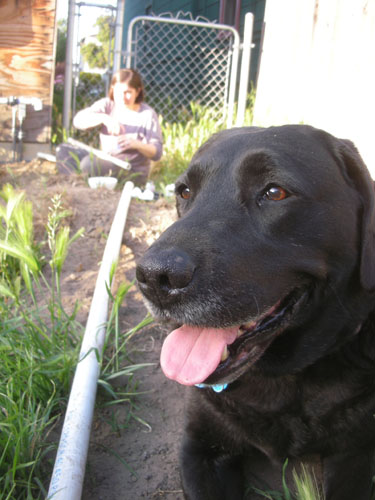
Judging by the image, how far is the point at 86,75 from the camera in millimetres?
9375

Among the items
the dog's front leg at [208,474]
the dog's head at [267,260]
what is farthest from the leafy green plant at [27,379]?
the dog's head at [267,260]

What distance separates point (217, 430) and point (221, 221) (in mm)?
860

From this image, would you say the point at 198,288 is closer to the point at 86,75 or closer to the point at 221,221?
the point at 221,221

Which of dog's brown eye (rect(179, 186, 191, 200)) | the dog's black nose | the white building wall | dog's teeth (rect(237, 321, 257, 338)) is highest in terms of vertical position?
the white building wall

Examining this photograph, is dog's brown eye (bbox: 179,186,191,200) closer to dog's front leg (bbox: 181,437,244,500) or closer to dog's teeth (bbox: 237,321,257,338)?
dog's teeth (bbox: 237,321,257,338)

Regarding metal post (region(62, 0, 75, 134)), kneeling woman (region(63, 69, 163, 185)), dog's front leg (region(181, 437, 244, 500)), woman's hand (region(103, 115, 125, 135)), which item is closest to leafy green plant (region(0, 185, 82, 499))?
dog's front leg (region(181, 437, 244, 500))

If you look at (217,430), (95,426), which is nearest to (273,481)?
(217,430)

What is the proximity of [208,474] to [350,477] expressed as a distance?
52 cm

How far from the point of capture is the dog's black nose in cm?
157

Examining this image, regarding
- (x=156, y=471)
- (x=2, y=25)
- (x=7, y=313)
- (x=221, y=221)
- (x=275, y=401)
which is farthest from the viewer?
(x=2, y=25)

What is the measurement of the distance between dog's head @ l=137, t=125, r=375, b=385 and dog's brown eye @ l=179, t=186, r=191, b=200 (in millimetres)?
125

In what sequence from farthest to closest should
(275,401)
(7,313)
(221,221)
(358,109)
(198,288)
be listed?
(358,109), (7,313), (275,401), (221,221), (198,288)

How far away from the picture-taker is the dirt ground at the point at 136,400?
6.83 feet

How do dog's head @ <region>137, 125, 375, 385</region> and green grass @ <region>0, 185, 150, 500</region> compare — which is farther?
green grass @ <region>0, 185, 150, 500</region>
